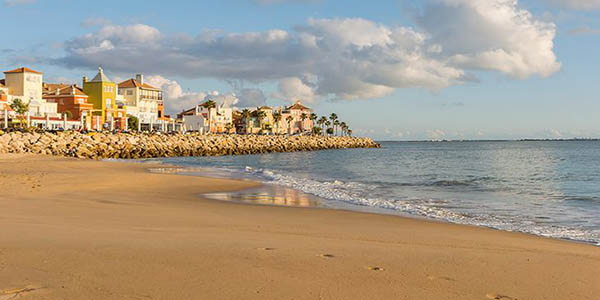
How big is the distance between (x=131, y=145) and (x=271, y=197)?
4125cm

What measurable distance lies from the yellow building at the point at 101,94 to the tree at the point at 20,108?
12.9 m

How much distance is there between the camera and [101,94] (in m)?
78.6

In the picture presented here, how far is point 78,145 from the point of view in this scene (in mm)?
46594

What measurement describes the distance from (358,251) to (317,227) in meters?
3.09

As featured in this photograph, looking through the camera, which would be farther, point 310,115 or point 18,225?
point 310,115

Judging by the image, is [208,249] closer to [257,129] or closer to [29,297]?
[29,297]

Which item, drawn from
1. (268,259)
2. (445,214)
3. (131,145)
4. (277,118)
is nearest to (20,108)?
(131,145)

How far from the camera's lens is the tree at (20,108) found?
64438 mm

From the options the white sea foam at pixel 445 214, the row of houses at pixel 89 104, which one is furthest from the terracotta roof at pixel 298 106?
the white sea foam at pixel 445 214

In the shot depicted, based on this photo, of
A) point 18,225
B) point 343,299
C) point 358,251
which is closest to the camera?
point 343,299

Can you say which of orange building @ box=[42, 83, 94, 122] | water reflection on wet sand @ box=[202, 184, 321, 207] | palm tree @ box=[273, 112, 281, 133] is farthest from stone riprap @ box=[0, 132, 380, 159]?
palm tree @ box=[273, 112, 281, 133]

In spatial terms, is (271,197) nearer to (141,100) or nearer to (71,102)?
(71,102)

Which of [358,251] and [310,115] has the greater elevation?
[310,115]

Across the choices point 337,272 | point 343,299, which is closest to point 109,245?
point 337,272
